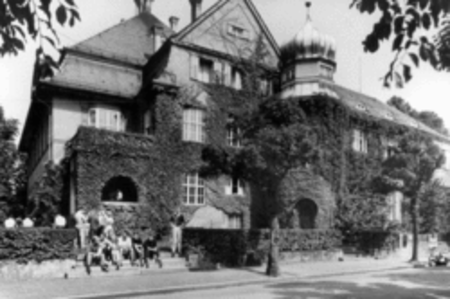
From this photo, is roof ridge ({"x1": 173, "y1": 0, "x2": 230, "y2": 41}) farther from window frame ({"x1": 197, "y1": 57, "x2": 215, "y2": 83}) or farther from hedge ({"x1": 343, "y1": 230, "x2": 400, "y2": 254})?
hedge ({"x1": 343, "y1": 230, "x2": 400, "y2": 254})

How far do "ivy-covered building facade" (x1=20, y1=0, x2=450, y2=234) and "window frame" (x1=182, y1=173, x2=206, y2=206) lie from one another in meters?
0.06

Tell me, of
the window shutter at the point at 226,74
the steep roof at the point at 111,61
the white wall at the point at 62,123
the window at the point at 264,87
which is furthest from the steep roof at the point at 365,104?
the white wall at the point at 62,123

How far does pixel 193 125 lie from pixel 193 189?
356 centimetres

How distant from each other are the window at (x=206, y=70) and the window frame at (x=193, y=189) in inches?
221

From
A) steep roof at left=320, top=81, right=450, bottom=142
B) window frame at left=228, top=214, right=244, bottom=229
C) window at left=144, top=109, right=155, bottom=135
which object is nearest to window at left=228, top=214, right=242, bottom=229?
window frame at left=228, top=214, right=244, bottom=229

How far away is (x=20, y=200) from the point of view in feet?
130

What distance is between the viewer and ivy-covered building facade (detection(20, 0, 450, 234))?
2281cm

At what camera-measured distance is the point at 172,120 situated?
24.5 meters

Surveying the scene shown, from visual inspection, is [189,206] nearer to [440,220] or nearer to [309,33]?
[309,33]

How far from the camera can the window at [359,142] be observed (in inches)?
1242

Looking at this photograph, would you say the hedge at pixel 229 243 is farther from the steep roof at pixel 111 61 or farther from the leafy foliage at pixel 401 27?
the leafy foliage at pixel 401 27

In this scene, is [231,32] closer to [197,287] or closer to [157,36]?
[157,36]

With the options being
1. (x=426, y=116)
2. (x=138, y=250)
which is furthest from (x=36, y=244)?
(x=426, y=116)

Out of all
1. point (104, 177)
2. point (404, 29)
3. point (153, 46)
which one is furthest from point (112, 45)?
point (404, 29)
